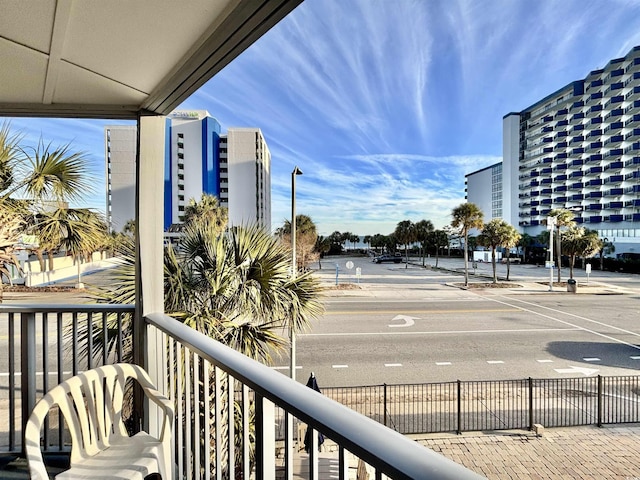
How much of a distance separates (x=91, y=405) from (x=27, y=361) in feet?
2.63

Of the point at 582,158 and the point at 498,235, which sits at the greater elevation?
the point at 582,158

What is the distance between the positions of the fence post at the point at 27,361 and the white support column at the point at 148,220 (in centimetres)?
47

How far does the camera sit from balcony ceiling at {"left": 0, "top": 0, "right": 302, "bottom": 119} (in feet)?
3.23

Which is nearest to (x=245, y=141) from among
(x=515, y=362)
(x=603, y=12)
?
(x=515, y=362)

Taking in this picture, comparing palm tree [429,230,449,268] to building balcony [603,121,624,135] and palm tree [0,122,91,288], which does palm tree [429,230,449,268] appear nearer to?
building balcony [603,121,624,135]

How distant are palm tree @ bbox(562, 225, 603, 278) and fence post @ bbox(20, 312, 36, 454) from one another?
21836 mm

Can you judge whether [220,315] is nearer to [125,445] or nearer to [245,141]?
[125,445]

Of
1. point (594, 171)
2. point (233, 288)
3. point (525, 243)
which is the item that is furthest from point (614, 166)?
point (525, 243)

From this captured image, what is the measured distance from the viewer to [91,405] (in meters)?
1.22

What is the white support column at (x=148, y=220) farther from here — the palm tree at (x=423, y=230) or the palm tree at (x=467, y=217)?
the palm tree at (x=423, y=230)

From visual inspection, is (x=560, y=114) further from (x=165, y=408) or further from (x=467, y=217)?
(x=165, y=408)

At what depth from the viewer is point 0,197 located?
276 centimetres

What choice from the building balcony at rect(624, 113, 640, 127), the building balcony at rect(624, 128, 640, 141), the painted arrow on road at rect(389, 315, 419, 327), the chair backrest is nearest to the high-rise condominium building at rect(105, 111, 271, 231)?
the painted arrow on road at rect(389, 315, 419, 327)

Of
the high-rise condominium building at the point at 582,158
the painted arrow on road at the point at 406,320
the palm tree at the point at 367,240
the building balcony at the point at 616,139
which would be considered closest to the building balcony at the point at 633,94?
the high-rise condominium building at the point at 582,158
